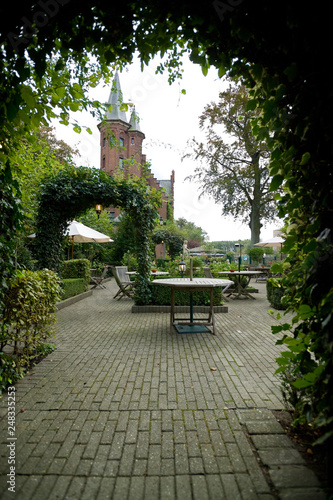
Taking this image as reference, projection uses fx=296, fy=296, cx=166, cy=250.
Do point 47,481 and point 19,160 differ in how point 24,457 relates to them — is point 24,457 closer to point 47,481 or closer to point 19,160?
point 47,481

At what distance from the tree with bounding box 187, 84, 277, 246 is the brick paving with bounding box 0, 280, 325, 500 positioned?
58.6 feet

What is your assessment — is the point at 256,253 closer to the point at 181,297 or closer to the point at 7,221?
the point at 181,297

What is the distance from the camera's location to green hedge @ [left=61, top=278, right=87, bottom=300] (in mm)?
9774

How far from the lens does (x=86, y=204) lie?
8.56 m

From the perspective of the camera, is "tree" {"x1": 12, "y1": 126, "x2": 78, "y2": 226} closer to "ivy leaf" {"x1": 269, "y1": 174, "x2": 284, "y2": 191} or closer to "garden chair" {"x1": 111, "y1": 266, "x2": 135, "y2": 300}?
"ivy leaf" {"x1": 269, "y1": 174, "x2": 284, "y2": 191}

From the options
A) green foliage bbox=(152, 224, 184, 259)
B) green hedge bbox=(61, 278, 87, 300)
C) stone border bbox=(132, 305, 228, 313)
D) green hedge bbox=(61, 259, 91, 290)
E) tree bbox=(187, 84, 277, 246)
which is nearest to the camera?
stone border bbox=(132, 305, 228, 313)

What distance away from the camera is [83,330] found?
6.13m

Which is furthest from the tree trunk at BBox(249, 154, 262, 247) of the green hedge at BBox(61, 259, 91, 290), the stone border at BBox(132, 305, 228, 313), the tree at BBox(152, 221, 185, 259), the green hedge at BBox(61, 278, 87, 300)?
the stone border at BBox(132, 305, 228, 313)

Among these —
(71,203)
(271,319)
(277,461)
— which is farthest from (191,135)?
(277,461)

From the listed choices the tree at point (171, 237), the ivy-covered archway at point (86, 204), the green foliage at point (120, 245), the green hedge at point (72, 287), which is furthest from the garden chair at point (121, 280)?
the tree at point (171, 237)

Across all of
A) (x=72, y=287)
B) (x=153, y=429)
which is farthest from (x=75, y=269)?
(x=153, y=429)

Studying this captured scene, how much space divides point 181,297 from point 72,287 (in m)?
4.40

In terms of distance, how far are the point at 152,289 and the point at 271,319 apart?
340 cm

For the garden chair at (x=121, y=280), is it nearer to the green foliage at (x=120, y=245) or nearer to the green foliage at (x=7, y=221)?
the green foliage at (x=7, y=221)
